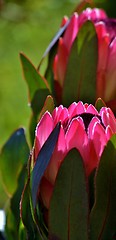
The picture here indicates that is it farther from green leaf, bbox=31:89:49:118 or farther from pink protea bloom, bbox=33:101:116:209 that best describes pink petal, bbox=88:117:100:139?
green leaf, bbox=31:89:49:118

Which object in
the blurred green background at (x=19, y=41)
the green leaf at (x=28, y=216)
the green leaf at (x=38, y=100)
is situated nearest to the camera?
the green leaf at (x=28, y=216)

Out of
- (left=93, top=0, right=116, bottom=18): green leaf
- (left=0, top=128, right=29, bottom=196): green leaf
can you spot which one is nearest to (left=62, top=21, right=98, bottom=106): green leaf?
(left=0, top=128, right=29, bottom=196): green leaf

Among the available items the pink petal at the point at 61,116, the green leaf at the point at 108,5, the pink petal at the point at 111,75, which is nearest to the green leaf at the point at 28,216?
the pink petal at the point at 61,116

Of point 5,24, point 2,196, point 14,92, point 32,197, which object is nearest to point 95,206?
point 32,197

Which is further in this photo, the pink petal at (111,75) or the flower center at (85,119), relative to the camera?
the pink petal at (111,75)

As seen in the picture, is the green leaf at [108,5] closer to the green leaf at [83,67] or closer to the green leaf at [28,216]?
the green leaf at [83,67]

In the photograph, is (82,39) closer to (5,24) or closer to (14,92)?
(14,92)

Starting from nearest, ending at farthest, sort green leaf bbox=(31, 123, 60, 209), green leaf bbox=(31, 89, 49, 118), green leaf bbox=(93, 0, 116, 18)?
green leaf bbox=(31, 123, 60, 209) → green leaf bbox=(31, 89, 49, 118) → green leaf bbox=(93, 0, 116, 18)
